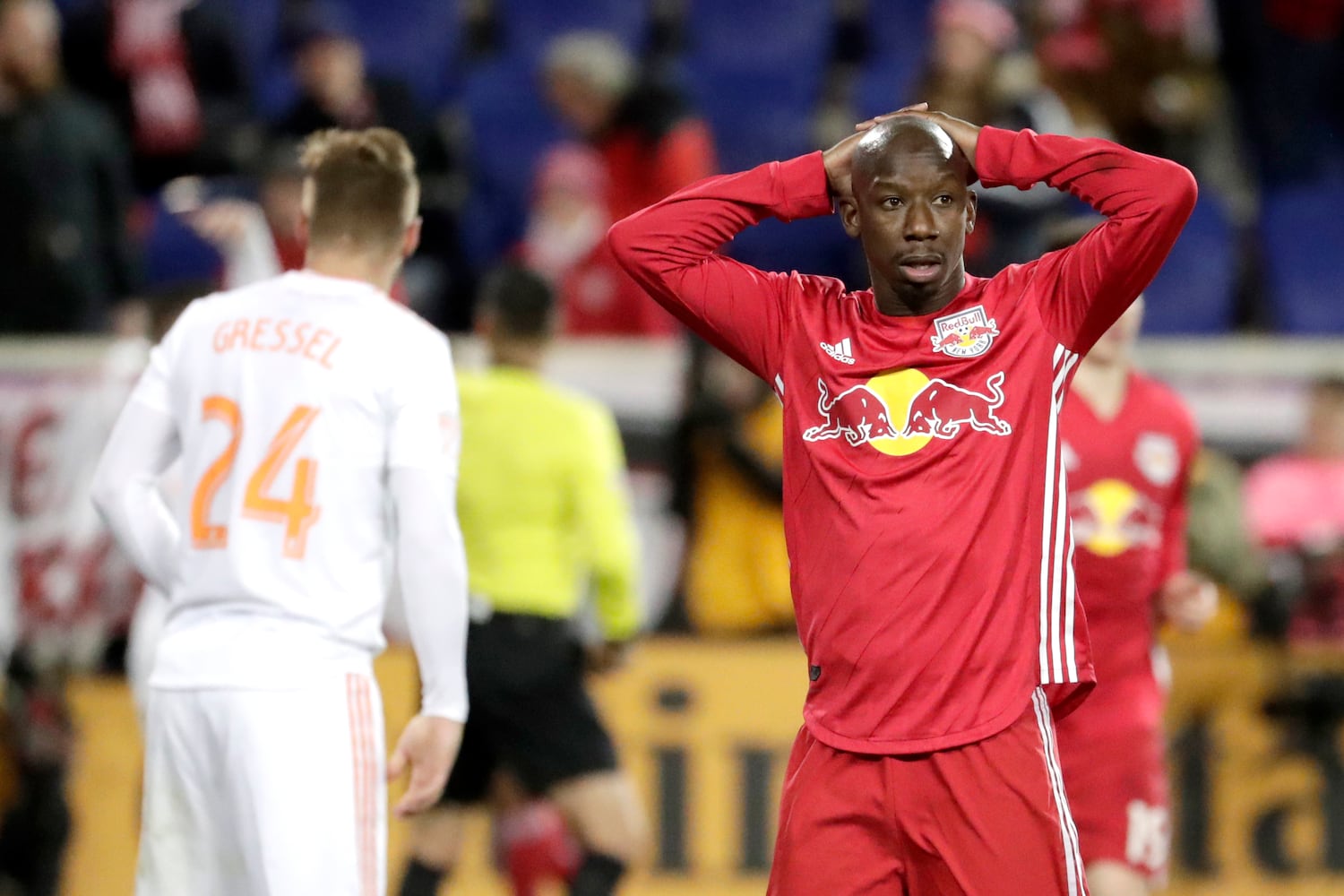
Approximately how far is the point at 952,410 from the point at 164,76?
7.41 m

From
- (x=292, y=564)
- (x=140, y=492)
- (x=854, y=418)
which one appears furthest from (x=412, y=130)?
(x=854, y=418)

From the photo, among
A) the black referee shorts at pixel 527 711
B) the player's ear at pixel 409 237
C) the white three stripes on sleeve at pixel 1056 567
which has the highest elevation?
the player's ear at pixel 409 237

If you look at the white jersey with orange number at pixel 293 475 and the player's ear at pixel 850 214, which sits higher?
the player's ear at pixel 850 214

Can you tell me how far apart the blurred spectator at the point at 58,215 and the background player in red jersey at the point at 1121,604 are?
18.1 ft

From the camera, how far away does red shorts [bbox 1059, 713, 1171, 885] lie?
5.21 metres

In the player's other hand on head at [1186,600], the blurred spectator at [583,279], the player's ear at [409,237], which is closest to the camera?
the player's ear at [409,237]

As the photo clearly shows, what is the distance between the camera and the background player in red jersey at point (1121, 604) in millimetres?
5207

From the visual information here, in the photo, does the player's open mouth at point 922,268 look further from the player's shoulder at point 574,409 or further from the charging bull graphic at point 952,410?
the player's shoulder at point 574,409

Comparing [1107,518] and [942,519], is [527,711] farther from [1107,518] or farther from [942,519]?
[942,519]

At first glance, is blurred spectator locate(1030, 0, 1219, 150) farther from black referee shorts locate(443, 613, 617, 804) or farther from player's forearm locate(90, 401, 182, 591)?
player's forearm locate(90, 401, 182, 591)

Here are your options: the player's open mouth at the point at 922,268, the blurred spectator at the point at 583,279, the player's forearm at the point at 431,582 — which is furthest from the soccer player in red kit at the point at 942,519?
the blurred spectator at the point at 583,279

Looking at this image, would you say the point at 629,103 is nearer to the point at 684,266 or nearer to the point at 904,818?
the point at 684,266

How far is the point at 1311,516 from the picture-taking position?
7883 millimetres

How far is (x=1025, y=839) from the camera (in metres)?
3.58
